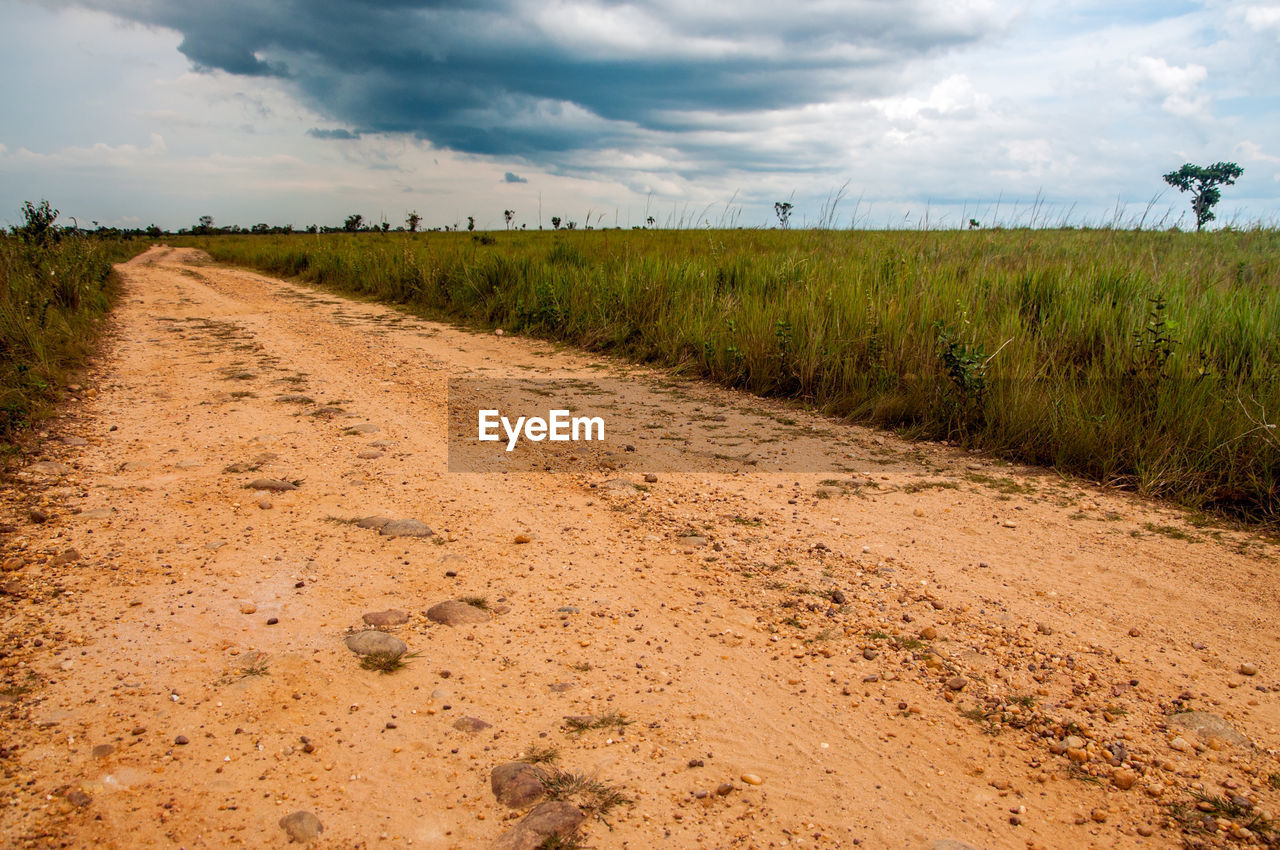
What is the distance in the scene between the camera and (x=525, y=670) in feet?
7.93

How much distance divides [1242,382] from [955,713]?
3.82m

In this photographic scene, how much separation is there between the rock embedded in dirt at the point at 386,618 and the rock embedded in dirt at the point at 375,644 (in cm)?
7

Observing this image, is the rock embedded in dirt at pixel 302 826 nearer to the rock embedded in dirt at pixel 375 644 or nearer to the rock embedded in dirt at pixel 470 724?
the rock embedded in dirt at pixel 470 724

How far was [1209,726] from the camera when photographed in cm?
220

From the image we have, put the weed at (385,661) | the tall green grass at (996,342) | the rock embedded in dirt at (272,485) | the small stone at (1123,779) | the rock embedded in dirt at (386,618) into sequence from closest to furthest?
the small stone at (1123,779) < the weed at (385,661) < the rock embedded in dirt at (386,618) < the rock embedded in dirt at (272,485) < the tall green grass at (996,342)

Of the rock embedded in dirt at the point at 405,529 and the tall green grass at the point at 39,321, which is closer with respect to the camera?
the rock embedded in dirt at the point at 405,529

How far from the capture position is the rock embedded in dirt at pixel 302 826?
173 centimetres

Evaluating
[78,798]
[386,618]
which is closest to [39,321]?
[386,618]

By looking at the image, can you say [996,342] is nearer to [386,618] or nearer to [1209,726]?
[1209,726]

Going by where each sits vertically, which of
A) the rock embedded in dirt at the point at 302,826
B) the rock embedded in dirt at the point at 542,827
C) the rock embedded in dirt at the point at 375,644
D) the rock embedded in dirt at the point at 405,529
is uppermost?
the rock embedded in dirt at the point at 405,529

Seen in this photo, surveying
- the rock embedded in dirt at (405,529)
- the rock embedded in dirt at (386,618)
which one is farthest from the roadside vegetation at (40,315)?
the rock embedded in dirt at (386,618)

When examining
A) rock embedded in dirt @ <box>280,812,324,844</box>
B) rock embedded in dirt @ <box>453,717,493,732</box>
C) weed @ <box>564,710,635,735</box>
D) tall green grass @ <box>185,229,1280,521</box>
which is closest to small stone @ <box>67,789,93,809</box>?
rock embedded in dirt @ <box>280,812,324,844</box>

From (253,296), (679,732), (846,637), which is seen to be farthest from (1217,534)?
(253,296)

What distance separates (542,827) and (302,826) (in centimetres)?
58
